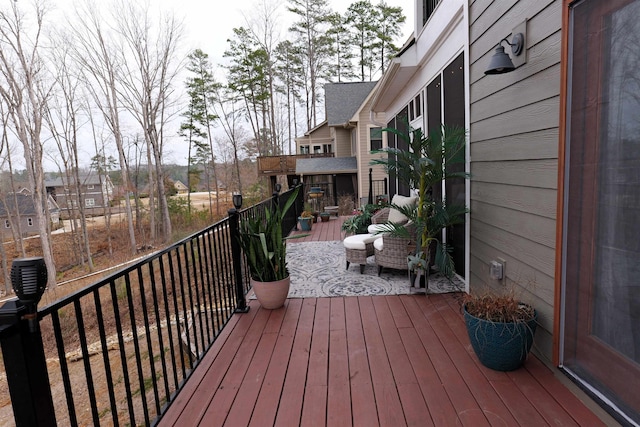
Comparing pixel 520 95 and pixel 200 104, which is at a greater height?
pixel 200 104

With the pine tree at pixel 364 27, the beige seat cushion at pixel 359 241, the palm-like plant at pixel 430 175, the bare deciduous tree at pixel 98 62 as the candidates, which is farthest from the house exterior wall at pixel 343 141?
the palm-like plant at pixel 430 175

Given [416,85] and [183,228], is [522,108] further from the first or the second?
[183,228]

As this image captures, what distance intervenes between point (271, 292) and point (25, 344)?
231 cm

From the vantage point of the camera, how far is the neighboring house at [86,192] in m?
20.2

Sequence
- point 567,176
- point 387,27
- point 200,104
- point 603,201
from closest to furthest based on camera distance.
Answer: point 603,201 < point 567,176 < point 387,27 < point 200,104

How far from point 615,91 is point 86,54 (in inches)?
764

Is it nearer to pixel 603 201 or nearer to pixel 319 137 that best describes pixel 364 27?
pixel 319 137

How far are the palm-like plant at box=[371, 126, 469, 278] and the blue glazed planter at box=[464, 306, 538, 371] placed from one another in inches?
44.0

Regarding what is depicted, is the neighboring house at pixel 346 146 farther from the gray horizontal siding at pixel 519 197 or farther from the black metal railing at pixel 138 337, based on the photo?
the gray horizontal siding at pixel 519 197

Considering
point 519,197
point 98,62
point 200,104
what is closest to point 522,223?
point 519,197

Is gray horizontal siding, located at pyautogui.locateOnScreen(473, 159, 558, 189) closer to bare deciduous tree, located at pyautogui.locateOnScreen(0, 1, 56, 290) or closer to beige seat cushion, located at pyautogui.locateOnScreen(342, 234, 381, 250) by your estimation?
beige seat cushion, located at pyautogui.locateOnScreen(342, 234, 381, 250)

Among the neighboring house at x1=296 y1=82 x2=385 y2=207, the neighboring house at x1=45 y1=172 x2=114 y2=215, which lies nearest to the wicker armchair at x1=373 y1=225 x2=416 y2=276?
the neighboring house at x1=296 y1=82 x2=385 y2=207

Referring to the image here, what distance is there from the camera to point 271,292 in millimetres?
3289

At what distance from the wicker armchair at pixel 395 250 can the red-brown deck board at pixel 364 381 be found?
0.92 m
